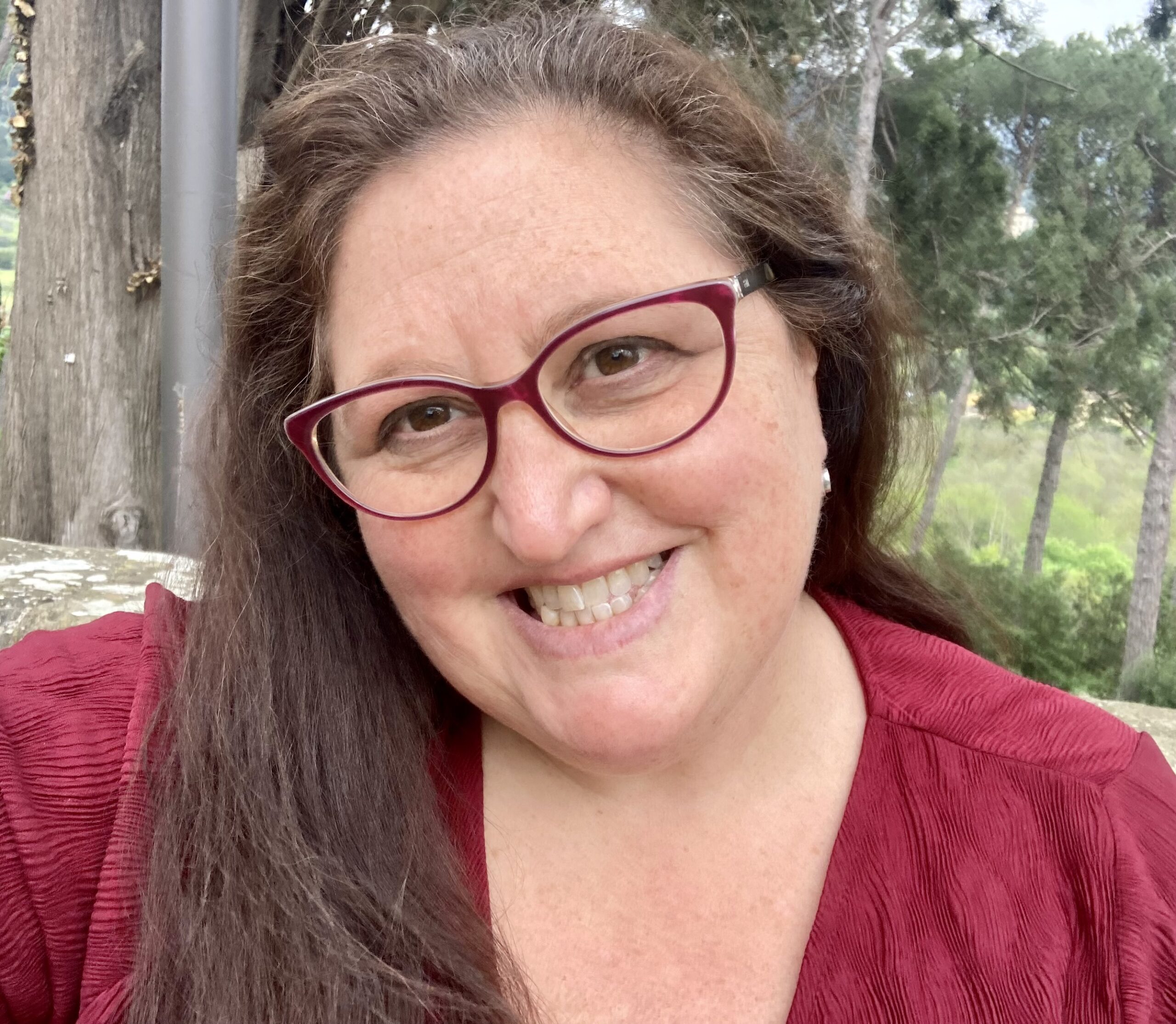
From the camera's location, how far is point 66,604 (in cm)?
214

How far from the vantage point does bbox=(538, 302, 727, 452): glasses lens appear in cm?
107

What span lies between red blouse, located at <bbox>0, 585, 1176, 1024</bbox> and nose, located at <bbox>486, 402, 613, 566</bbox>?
0.44 m

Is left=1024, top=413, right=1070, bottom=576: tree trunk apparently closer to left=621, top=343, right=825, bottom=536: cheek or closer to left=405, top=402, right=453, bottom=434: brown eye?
left=621, top=343, right=825, bottom=536: cheek

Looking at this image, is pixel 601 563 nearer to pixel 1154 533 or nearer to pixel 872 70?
pixel 1154 533

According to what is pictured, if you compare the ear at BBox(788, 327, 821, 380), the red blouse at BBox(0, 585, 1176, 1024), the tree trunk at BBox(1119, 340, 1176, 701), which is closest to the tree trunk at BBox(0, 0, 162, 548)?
the red blouse at BBox(0, 585, 1176, 1024)

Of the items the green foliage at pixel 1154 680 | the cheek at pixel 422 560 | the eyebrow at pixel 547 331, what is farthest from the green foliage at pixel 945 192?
the cheek at pixel 422 560

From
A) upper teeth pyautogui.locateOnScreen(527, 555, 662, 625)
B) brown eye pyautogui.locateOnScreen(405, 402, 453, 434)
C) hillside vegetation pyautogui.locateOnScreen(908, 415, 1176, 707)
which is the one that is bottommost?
hillside vegetation pyautogui.locateOnScreen(908, 415, 1176, 707)

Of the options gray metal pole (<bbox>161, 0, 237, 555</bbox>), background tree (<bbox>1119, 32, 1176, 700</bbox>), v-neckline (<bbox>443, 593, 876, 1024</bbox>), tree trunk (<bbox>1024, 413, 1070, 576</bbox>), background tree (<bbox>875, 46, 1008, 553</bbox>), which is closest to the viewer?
v-neckline (<bbox>443, 593, 876, 1024</bbox>)

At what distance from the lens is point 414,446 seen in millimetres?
1123

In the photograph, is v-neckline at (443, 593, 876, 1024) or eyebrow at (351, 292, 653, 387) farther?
v-neckline at (443, 593, 876, 1024)

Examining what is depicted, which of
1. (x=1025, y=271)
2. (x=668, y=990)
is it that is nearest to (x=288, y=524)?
(x=668, y=990)

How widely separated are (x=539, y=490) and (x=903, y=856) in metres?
0.71

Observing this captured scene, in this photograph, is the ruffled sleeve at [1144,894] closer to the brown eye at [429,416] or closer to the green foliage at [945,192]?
the brown eye at [429,416]

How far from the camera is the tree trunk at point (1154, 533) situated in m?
3.16
